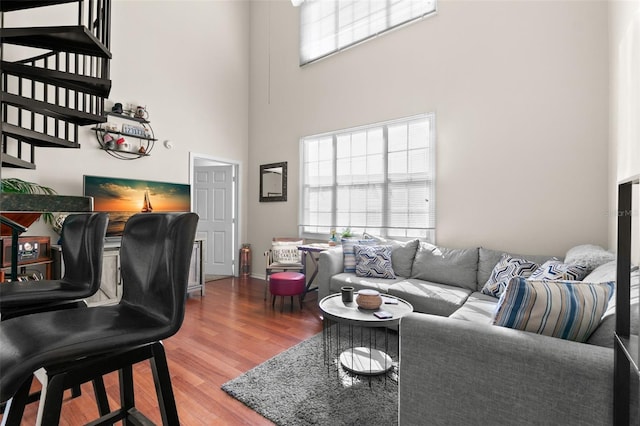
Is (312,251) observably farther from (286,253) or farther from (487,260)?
(487,260)

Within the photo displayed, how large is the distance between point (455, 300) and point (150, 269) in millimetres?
2402

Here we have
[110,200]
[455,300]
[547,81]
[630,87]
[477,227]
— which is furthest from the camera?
[110,200]

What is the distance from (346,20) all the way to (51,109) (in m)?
3.92

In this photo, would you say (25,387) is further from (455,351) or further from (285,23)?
(285,23)

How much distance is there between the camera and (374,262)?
3.40 meters

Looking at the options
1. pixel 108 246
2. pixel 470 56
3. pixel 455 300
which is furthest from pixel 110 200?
pixel 470 56

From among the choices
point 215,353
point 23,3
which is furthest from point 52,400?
point 23,3

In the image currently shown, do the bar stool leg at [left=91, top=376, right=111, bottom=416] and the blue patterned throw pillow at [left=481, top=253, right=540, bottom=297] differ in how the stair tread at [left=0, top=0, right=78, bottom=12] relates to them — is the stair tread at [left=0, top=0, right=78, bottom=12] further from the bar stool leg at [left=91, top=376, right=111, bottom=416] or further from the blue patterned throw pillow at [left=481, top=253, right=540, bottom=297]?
the blue patterned throw pillow at [left=481, top=253, right=540, bottom=297]

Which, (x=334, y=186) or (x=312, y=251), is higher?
(x=334, y=186)

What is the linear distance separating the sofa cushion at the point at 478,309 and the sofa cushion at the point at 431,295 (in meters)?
0.10

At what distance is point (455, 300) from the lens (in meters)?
2.61

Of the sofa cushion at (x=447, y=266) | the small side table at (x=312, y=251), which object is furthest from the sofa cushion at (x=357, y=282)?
the small side table at (x=312, y=251)

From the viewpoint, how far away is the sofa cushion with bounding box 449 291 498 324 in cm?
211

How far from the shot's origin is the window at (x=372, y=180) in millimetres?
3766
